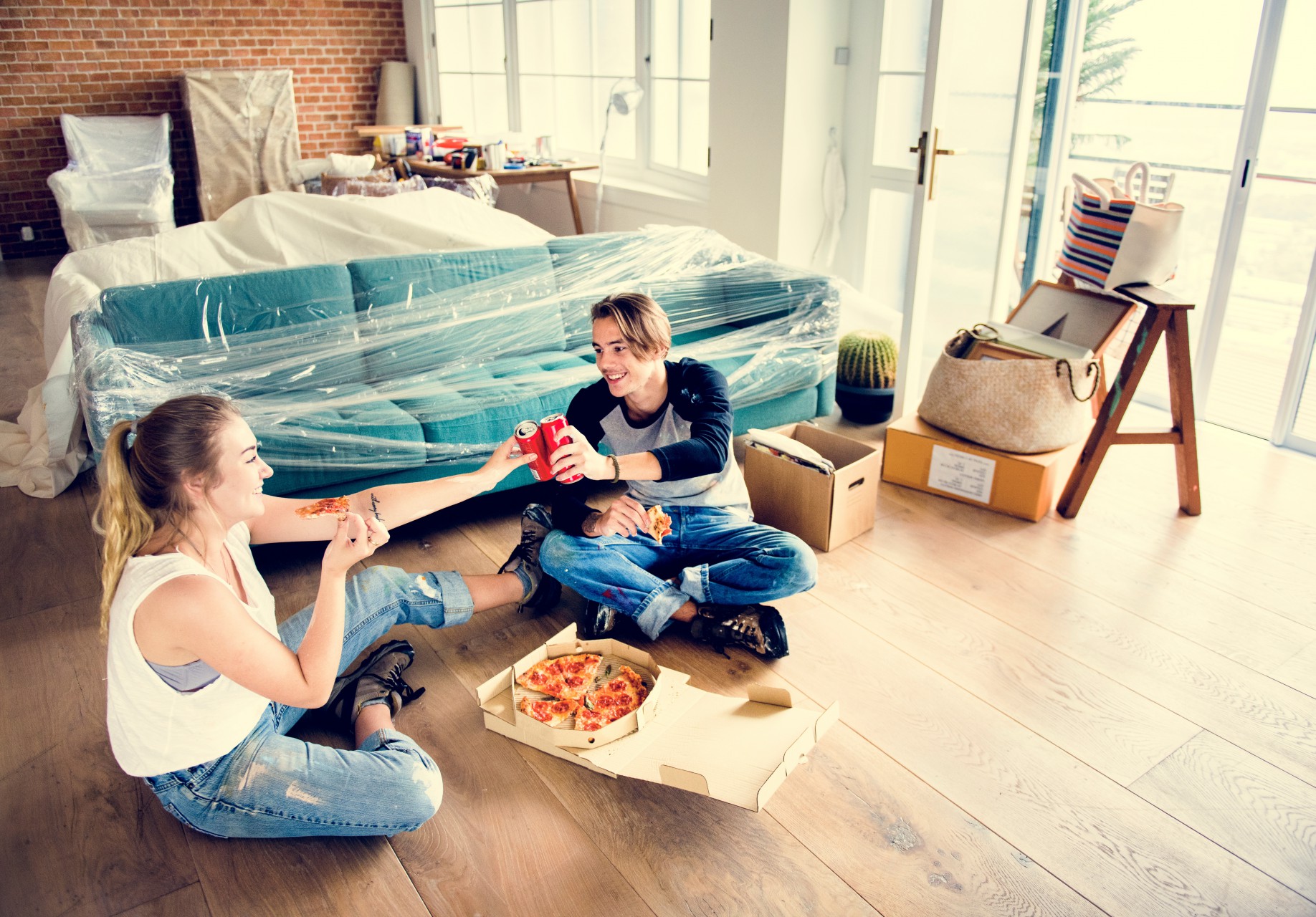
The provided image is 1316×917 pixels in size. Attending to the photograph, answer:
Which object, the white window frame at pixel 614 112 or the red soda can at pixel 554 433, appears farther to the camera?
the white window frame at pixel 614 112

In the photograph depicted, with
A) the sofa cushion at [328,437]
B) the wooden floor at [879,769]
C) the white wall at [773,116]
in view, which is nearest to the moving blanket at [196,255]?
the wooden floor at [879,769]

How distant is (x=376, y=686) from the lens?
6.04 ft

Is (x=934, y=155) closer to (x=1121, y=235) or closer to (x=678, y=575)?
(x=1121, y=235)

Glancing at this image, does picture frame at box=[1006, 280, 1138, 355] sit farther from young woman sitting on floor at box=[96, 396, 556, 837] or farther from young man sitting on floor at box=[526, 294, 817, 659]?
young woman sitting on floor at box=[96, 396, 556, 837]

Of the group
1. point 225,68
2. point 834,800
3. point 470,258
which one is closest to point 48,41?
point 225,68

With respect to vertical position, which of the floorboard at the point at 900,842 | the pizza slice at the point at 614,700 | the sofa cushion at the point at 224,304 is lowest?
the floorboard at the point at 900,842

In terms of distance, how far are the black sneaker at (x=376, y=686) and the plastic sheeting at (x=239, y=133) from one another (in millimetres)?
5017

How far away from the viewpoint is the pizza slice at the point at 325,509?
5.47 feet

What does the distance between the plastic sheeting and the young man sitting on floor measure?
494cm

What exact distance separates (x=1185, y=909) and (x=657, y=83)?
4.40 meters

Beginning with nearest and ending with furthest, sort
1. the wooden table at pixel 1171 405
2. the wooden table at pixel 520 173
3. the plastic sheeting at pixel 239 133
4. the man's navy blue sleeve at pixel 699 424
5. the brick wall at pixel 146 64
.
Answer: the man's navy blue sleeve at pixel 699 424
the wooden table at pixel 1171 405
the wooden table at pixel 520 173
the brick wall at pixel 146 64
the plastic sheeting at pixel 239 133

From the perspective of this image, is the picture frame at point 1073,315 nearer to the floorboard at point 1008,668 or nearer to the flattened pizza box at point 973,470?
the flattened pizza box at point 973,470

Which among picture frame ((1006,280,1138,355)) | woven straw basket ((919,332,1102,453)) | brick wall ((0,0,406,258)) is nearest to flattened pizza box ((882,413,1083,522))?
woven straw basket ((919,332,1102,453))

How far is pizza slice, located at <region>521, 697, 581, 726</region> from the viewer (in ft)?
5.71
